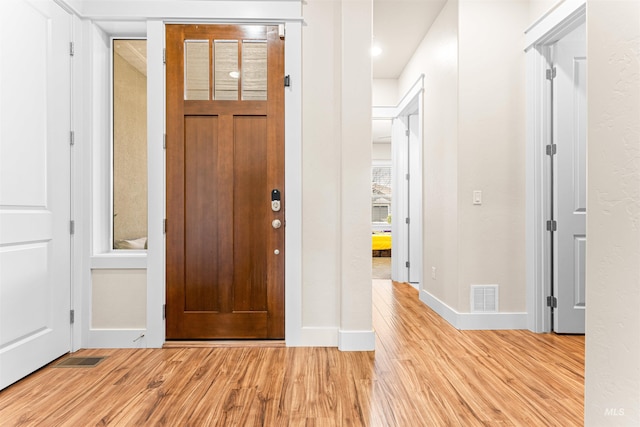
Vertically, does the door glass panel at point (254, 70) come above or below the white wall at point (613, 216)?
above

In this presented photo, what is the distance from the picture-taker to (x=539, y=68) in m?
2.96

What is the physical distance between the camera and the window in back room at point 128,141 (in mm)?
2715

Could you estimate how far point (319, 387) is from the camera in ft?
6.47

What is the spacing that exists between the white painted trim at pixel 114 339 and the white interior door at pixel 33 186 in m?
0.16

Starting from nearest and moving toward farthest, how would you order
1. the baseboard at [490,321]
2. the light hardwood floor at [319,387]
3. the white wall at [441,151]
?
the light hardwood floor at [319,387]
the baseboard at [490,321]
the white wall at [441,151]

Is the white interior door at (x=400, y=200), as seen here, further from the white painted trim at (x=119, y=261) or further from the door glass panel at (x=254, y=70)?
the white painted trim at (x=119, y=261)

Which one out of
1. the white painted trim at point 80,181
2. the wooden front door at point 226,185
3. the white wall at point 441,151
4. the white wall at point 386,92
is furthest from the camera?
the white wall at point 386,92

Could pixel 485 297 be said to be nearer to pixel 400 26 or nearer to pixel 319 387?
pixel 319 387

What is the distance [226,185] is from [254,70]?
0.87 metres

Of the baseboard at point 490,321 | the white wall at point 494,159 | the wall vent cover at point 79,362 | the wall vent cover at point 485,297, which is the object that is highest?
the white wall at point 494,159

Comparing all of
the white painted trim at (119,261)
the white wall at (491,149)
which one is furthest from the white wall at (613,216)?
the white painted trim at (119,261)

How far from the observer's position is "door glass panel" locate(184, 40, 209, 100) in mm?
2600

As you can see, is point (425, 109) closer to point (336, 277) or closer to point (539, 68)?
point (539, 68)

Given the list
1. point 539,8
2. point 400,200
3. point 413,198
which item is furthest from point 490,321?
point 539,8
